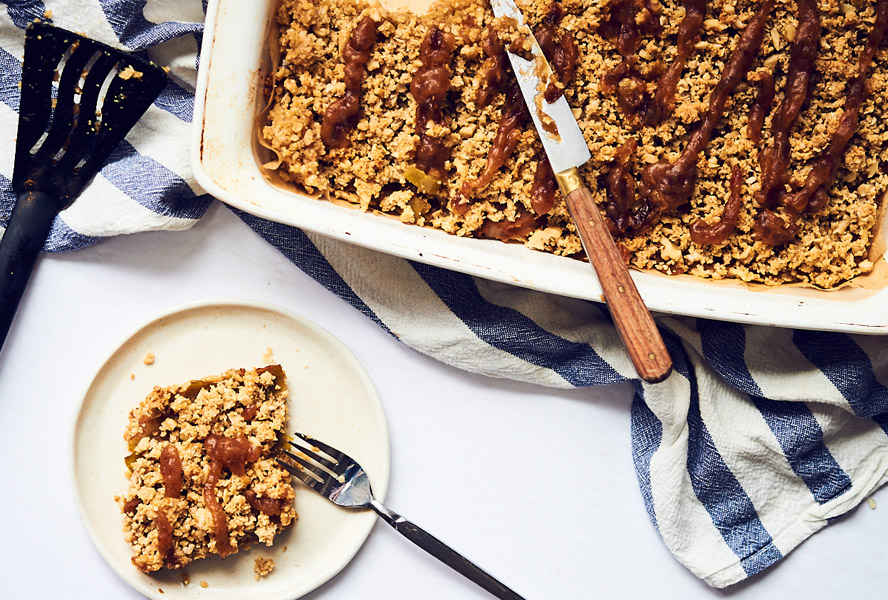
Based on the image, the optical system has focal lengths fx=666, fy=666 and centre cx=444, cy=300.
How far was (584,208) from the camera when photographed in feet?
4.93

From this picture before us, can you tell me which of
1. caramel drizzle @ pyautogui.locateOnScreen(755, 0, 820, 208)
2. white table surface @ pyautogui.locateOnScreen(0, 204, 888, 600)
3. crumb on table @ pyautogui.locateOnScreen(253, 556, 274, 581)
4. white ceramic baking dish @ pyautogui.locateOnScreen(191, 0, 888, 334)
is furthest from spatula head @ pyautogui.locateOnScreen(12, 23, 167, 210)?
caramel drizzle @ pyautogui.locateOnScreen(755, 0, 820, 208)

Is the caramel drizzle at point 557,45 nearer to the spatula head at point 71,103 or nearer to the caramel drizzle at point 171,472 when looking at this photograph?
the spatula head at point 71,103

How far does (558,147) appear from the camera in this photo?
5.01 ft

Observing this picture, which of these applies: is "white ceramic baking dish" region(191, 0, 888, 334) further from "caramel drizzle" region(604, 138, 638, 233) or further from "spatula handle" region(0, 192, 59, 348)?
"spatula handle" region(0, 192, 59, 348)

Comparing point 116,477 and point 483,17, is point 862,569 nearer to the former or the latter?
point 483,17

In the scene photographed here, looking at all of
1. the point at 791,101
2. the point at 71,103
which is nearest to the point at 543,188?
the point at 791,101

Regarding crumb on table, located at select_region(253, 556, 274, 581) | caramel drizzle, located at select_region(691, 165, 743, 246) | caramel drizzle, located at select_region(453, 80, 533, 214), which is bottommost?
crumb on table, located at select_region(253, 556, 274, 581)

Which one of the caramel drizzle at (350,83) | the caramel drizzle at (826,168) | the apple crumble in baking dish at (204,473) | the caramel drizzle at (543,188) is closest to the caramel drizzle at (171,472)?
the apple crumble in baking dish at (204,473)

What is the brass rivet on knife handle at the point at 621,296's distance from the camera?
1470 mm

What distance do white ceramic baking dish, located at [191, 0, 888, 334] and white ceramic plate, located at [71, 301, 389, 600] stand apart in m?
0.43

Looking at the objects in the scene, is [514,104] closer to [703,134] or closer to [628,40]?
[628,40]

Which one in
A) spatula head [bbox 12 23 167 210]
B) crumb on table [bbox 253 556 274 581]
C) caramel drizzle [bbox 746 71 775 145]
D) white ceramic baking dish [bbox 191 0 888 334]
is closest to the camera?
white ceramic baking dish [bbox 191 0 888 334]

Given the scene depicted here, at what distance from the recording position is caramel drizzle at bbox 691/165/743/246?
1.59 m

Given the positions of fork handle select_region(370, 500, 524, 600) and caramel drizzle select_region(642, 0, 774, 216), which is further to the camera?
fork handle select_region(370, 500, 524, 600)
